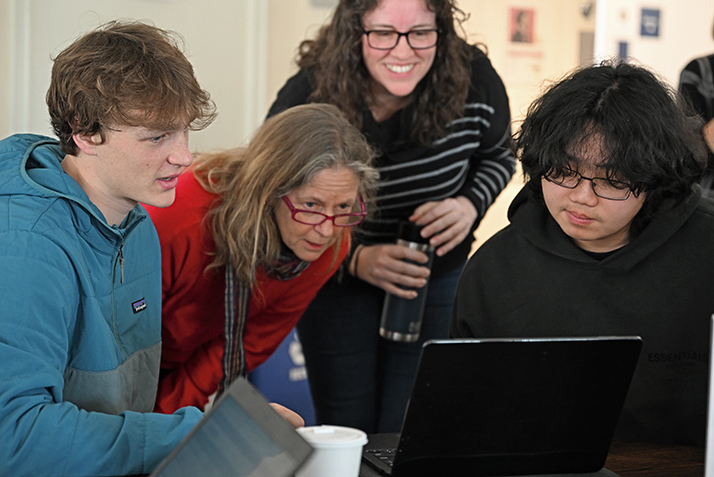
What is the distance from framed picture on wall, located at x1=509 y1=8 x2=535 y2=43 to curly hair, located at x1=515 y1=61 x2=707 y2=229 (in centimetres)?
230

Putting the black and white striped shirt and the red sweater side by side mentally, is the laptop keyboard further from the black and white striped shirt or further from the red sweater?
the black and white striped shirt

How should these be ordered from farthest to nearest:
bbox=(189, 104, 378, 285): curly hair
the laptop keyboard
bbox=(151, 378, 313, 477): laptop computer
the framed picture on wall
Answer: the framed picture on wall → bbox=(189, 104, 378, 285): curly hair → the laptop keyboard → bbox=(151, 378, 313, 477): laptop computer

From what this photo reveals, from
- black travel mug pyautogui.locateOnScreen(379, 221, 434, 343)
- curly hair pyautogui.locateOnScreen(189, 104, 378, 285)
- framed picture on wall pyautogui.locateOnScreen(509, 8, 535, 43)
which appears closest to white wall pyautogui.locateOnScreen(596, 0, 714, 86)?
framed picture on wall pyautogui.locateOnScreen(509, 8, 535, 43)

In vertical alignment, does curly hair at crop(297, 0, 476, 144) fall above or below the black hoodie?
above

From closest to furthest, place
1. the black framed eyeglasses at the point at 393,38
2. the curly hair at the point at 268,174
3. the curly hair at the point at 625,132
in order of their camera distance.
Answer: the curly hair at the point at 625,132 < the curly hair at the point at 268,174 < the black framed eyeglasses at the point at 393,38

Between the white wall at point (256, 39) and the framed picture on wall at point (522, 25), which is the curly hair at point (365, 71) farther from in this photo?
the framed picture on wall at point (522, 25)

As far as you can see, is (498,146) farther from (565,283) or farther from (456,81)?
(565,283)

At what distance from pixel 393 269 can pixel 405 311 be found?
13 cm

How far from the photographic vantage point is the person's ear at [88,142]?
110 centimetres

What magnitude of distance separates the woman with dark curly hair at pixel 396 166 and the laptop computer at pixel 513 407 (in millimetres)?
800

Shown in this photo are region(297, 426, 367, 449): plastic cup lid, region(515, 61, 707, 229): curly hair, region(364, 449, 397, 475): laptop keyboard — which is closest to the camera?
region(297, 426, 367, 449): plastic cup lid

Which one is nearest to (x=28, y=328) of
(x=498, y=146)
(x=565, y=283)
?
(x=565, y=283)

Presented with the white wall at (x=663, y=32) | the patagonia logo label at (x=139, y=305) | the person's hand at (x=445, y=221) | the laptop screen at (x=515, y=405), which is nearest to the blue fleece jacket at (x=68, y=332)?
the patagonia logo label at (x=139, y=305)

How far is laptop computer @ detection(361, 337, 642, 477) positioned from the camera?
35.0 inches
